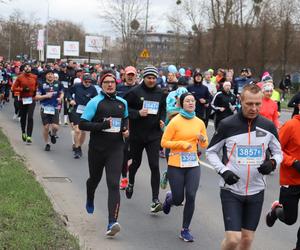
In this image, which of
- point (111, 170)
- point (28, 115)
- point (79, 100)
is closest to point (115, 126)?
point (111, 170)

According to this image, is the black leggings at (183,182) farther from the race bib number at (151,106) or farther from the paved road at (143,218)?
the race bib number at (151,106)

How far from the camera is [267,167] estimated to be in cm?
490

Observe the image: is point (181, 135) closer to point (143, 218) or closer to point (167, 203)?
point (167, 203)

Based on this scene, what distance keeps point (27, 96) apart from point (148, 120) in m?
6.62

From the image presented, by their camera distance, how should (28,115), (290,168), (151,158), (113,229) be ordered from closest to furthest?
(290,168) < (113,229) < (151,158) < (28,115)

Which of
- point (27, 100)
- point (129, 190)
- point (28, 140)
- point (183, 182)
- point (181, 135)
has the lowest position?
point (28, 140)

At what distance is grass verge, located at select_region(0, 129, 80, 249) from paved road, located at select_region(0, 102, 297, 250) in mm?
294

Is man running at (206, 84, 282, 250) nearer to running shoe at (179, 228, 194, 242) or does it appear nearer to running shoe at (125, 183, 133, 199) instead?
running shoe at (179, 228, 194, 242)

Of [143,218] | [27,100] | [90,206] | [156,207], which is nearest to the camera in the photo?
[90,206]

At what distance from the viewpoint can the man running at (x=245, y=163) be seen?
16.2 feet

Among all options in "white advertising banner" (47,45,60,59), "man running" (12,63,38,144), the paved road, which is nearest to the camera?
the paved road

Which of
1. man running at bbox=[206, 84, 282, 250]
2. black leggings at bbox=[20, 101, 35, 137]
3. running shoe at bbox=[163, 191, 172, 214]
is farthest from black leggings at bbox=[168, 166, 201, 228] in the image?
black leggings at bbox=[20, 101, 35, 137]

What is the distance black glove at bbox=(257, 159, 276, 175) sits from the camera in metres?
4.89

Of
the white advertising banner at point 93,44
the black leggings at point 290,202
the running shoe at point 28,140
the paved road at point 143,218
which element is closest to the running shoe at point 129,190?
the paved road at point 143,218
